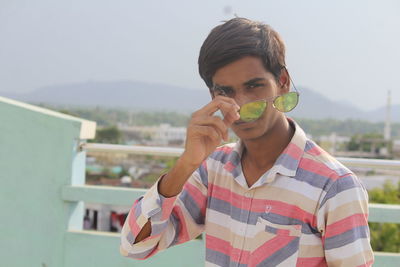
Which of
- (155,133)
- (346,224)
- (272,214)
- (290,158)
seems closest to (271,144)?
(290,158)

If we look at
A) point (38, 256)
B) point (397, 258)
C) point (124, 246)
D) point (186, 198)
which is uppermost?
point (186, 198)

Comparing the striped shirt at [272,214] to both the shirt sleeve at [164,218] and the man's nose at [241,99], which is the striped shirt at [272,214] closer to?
the shirt sleeve at [164,218]

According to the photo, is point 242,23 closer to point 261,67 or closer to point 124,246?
point 261,67

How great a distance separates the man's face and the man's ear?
0.13ft

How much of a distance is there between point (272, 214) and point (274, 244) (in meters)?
0.07

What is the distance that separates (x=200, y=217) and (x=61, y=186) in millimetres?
1201

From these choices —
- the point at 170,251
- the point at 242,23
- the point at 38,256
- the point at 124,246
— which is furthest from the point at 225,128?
the point at 38,256

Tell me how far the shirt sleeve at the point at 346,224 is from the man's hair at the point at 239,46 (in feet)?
1.10

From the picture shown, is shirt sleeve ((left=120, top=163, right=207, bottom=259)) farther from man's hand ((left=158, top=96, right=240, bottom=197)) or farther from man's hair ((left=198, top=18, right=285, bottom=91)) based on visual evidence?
man's hair ((left=198, top=18, right=285, bottom=91))

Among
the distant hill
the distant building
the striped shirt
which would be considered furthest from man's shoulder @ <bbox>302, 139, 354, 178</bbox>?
the distant hill

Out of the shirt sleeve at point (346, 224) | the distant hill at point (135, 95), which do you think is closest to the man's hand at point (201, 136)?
the shirt sleeve at point (346, 224)

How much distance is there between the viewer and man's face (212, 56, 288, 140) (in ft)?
3.85

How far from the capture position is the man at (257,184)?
107 cm

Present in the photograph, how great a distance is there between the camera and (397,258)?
2.13m
